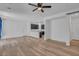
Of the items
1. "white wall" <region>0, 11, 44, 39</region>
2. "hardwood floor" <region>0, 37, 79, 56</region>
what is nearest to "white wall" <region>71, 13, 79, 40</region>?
"hardwood floor" <region>0, 37, 79, 56</region>

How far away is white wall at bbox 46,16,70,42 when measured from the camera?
793 cm

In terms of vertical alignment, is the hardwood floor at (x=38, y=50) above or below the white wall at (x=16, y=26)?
below

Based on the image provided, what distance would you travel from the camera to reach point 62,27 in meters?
8.08

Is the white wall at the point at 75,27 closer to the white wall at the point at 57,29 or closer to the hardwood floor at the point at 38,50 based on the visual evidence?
the white wall at the point at 57,29

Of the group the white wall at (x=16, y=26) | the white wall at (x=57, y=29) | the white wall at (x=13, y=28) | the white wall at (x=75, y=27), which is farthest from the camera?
the white wall at (x=13, y=28)

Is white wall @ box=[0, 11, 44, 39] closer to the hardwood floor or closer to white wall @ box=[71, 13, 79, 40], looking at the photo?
the hardwood floor

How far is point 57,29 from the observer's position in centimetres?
880

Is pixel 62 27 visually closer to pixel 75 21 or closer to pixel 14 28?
pixel 75 21

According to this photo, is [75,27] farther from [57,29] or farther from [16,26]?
[16,26]

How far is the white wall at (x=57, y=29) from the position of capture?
7.93m

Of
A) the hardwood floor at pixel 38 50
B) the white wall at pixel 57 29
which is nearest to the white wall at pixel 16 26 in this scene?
the white wall at pixel 57 29

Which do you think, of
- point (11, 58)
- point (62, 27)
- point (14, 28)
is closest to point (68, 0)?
point (11, 58)

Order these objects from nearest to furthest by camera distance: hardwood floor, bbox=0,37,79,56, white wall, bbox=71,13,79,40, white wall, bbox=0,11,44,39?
hardwood floor, bbox=0,37,79,56
white wall, bbox=71,13,79,40
white wall, bbox=0,11,44,39

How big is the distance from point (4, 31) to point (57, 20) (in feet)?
18.2
